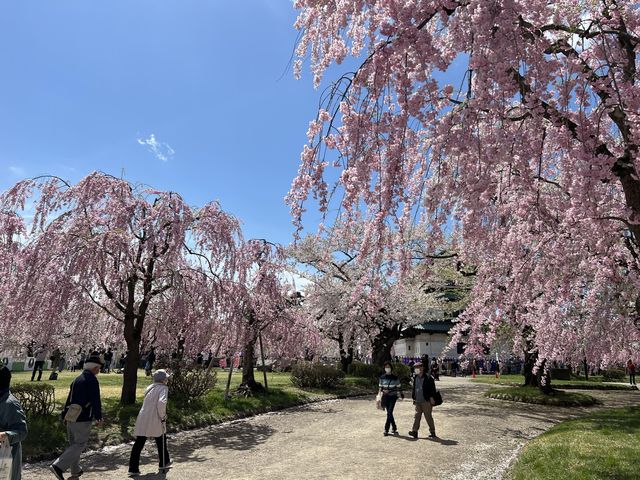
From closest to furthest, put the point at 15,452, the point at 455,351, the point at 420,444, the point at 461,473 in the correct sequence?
the point at 15,452, the point at 461,473, the point at 420,444, the point at 455,351

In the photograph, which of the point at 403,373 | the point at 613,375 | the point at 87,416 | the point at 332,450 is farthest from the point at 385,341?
the point at 613,375

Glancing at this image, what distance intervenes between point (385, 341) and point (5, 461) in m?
24.4

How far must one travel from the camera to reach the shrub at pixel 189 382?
1335 centimetres

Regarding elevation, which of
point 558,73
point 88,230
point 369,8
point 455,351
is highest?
point 369,8

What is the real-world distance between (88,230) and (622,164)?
1036cm

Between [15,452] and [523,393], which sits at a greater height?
[15,452]

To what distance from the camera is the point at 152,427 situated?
6.98 metres

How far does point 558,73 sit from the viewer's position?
→ 5.79 metres

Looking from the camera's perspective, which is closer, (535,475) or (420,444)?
(535,475)

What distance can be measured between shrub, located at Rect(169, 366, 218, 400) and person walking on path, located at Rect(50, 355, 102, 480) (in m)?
7.11

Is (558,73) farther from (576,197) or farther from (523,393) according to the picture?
(523,393)

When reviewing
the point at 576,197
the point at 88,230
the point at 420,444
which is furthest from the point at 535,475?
the point at 88,230

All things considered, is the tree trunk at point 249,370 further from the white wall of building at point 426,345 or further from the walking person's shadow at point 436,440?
the white wall of building at point 426,345

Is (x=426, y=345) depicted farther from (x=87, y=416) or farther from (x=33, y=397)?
(x=87, y=416)
